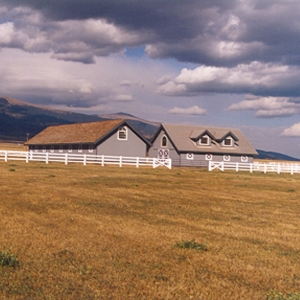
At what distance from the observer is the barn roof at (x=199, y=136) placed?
223 feet

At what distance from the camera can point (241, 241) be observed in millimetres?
12891

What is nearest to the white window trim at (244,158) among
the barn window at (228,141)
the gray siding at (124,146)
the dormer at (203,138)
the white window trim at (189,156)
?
the barn window at (228,141)

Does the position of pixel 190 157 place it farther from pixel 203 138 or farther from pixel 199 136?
pixel 203 138

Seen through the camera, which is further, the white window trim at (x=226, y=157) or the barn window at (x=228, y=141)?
the barn window at (x=228, y=141)

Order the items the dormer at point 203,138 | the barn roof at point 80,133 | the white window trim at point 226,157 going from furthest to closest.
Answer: the white window trim at point 226,157, the dormer at point 203,138, the barn roof at point 80,133

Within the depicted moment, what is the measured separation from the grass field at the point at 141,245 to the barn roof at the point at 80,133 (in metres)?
37.8

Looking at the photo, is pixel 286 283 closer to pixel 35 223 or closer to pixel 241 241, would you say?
pixel 241 241

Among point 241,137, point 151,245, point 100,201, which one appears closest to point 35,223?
point 151,245

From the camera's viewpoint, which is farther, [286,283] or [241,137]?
[241,137]

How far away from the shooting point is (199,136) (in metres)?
68.9

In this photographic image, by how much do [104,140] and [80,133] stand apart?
19.3 ft

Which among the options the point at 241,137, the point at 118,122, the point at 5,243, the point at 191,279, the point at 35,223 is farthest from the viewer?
the point at 241,137

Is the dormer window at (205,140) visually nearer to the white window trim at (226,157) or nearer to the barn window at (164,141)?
the white window trim at (226,157)

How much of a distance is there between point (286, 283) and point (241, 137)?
6764 centimetres
